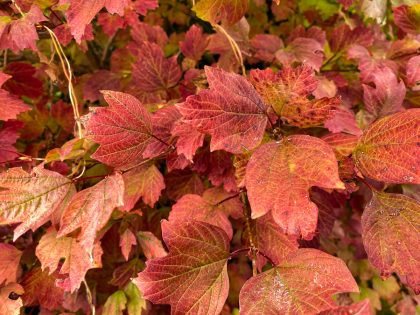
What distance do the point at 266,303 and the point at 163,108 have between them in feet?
1.43

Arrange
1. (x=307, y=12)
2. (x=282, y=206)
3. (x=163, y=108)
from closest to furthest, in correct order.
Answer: (x=282, y=206), (x=163, y=108), (x=307, y=12)

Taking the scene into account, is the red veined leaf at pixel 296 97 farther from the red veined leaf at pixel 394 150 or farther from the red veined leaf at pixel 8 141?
the red veined leaf at pixel 8 141

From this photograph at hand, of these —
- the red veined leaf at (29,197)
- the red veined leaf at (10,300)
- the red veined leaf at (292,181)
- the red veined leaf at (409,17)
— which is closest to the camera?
the red veined leaf at (292,181)

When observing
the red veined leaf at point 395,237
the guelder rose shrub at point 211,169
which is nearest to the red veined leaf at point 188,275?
the guelder rose shrub at point 211,169

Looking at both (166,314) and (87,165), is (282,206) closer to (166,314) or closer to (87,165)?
(87,165)

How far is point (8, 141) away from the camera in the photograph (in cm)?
96

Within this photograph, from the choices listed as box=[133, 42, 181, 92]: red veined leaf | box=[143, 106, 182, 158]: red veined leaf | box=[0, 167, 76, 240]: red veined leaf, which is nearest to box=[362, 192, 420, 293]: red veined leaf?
box=[143, 106, 182, 158]: red veined leaf

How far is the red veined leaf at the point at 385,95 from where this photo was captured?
89 cm

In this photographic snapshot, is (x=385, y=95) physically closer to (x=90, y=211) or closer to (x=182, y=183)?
(x=182, y=183)

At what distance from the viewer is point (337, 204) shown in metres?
0.95

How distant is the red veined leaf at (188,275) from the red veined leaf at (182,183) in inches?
12.5

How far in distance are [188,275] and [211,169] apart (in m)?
0.30

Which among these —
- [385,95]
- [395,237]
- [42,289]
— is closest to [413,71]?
[385,95]

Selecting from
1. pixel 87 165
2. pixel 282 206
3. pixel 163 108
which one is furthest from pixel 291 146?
pixel 87 165
